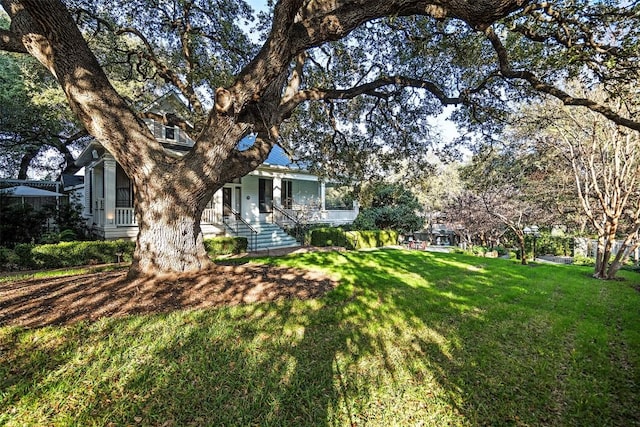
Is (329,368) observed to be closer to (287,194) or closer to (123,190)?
(123,190)

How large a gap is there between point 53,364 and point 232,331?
1.68 metres

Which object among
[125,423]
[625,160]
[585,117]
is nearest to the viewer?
[125,423]

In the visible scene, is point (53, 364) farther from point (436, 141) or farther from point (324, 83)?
point (436, 141)

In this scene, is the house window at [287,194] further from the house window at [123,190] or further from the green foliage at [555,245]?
the green foliage at [555,245]

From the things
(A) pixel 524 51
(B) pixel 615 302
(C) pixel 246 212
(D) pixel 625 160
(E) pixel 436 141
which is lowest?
(B) pixel 615 302

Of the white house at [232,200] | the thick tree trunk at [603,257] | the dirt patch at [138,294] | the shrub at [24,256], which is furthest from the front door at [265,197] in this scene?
the thick tree trunk at [603,257]

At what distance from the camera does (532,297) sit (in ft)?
17.6

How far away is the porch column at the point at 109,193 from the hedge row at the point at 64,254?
2.22m

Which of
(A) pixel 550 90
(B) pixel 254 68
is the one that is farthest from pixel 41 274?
(A) pixel 550 90

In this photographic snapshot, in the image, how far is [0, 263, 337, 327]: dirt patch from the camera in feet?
12.2

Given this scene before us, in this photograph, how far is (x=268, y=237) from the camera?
14.0 m

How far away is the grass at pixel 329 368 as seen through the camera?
87.2 inches

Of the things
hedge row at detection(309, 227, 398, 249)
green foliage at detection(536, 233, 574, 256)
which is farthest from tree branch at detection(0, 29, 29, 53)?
green foliage at detection(536, 233, 574, 256)

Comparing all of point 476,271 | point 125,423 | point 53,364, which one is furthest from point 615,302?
point 53,364
